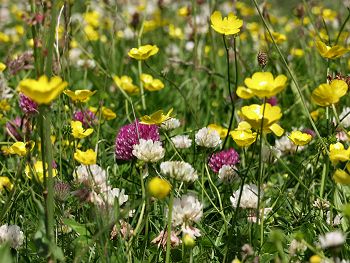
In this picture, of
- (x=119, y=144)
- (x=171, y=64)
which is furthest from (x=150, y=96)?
(x=119, y=144)

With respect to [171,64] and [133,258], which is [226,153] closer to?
[133,258]

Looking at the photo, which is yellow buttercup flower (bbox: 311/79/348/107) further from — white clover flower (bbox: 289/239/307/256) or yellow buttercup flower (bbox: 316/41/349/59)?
white clover flower (bbox: 289/239/307/256)

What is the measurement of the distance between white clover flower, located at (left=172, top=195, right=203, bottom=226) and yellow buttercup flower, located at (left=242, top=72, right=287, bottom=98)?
0.20m

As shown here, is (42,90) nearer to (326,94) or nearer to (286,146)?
(326,94)

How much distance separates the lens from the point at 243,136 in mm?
1247

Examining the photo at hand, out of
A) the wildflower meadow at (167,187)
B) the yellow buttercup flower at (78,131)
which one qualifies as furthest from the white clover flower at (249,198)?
the yellow buttercup flower at (78,131)

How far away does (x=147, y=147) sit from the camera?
1.18 meters

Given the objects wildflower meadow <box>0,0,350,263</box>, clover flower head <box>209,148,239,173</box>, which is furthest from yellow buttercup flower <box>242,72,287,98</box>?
clover flower head <box>209,148,239,173</box>

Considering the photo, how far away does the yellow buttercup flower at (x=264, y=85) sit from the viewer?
94 cm

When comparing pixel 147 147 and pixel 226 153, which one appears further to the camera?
pixel 226 153

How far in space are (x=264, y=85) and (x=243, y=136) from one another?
0.89ft

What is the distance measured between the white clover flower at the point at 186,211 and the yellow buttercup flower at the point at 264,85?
0.20m

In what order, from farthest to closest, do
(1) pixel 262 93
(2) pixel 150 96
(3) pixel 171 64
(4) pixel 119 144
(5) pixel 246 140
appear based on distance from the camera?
(3) pixel 171 64 → (2) pixel 150 96 → (4) pixel 119 144 → (5) pixel 246 140 → (1) pixel 262 93

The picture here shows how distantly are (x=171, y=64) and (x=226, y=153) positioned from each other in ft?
3.75
